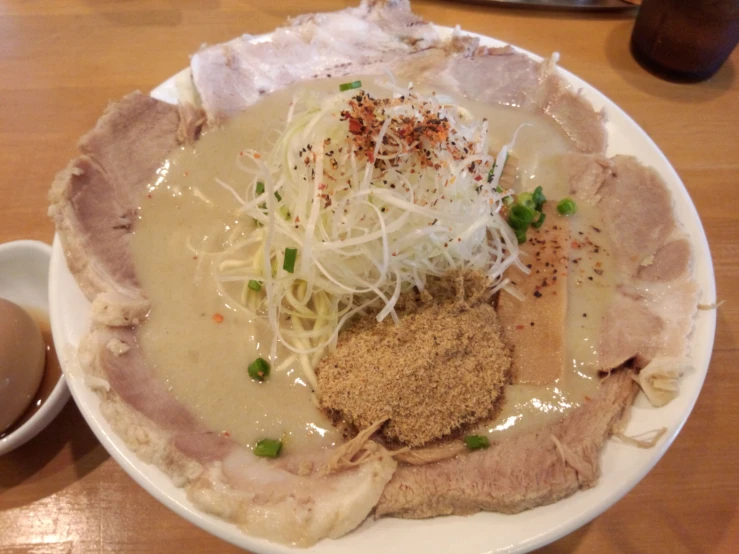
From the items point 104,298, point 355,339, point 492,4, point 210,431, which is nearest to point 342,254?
point 355,339

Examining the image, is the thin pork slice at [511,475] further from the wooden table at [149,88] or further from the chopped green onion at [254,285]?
the chopped green onion at [254,285]

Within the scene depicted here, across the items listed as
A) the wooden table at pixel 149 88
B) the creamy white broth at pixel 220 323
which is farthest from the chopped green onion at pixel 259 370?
the wooden table at pixel 149 88

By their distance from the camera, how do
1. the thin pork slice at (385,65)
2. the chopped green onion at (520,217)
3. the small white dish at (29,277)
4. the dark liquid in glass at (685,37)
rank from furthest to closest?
the dark liquid in glass at (685,37) → the thin pork slice at (385,65) → the chopped green onion at (520,217) → the small white dish at (29,277)

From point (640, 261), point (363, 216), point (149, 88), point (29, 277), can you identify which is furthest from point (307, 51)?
point (640, 261)

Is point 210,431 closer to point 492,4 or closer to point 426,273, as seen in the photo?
point 426,273

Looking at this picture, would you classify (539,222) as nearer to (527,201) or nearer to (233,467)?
(527,201)

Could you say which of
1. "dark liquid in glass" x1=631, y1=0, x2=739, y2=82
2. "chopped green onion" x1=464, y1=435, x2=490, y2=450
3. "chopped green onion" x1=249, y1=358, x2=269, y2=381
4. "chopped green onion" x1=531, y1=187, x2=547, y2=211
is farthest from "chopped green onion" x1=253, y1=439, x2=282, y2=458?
"dark liquid in glass" x1=631, y1=0, x2=739, y2=82
